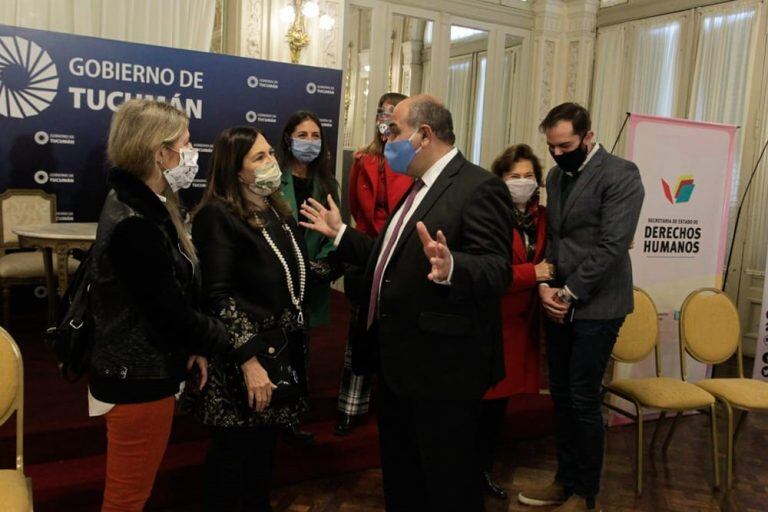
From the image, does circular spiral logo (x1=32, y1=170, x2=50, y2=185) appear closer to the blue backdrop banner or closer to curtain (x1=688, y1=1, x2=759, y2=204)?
the blue backdrop banner

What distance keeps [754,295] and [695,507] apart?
10.9 ft

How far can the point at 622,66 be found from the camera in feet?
21.1

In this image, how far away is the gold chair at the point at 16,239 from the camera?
13.0 ft

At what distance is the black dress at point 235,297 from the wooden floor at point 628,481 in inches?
37.7

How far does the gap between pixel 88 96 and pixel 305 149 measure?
7.37ft

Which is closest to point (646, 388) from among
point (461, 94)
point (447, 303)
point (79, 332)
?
point (447, 303)

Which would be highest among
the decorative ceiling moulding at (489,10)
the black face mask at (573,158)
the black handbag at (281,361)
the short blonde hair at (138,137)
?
the decorative ceiling moulding at (489,10)

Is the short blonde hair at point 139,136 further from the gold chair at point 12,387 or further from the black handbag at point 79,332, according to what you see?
the gold chair at point 12,387

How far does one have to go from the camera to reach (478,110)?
682cm

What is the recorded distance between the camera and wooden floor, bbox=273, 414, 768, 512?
281 cm

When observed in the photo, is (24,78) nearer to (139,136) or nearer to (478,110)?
(139,136)

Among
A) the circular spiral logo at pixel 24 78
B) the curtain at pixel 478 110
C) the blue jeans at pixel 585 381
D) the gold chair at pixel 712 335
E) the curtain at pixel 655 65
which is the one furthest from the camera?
the curtain at pixel 478 110

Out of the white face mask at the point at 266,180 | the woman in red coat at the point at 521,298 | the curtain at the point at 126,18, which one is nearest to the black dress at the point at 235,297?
the white face mask at the point at 266,180

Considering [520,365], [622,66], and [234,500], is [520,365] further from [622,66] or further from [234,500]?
[622,66]
